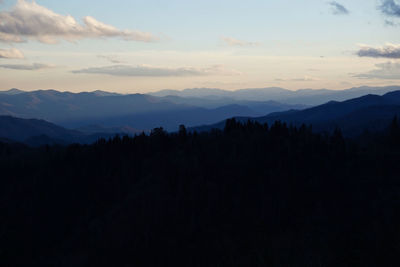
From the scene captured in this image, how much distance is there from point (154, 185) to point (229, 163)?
80.0 feet

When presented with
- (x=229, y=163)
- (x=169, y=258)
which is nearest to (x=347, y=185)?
(x=229, y=163)

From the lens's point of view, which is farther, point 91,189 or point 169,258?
point 91,189

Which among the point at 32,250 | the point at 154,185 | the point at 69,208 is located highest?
the point at 154,185

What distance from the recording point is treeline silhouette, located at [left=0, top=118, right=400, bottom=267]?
91.5 metres

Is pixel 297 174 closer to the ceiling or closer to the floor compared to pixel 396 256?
closer to the ceiling

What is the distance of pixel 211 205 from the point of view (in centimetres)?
10912

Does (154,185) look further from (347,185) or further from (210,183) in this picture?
(347,185)

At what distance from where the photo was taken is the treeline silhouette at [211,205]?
9152 centimetres

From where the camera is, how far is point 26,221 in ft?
393

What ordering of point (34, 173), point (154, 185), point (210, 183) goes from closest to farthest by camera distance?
point (210, 183) → point (154, 185) → point (34, 173)

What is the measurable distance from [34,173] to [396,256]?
123814 millimetres

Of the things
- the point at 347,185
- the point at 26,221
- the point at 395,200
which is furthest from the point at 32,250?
the point at 395,200

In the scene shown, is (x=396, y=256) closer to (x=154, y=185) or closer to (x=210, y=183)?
(x=210, y=183)

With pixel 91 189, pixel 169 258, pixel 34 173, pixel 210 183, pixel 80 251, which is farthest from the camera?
pixel 34 173
